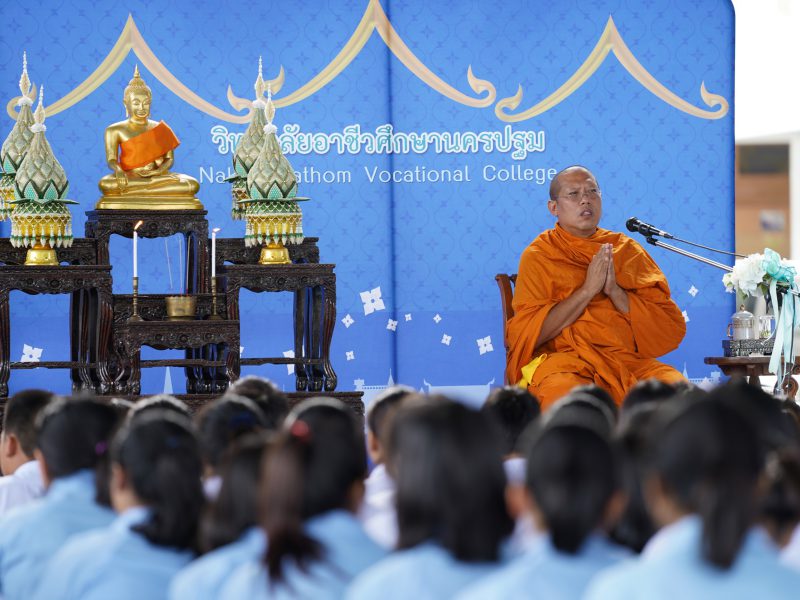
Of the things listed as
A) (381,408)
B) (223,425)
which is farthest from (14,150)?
(223,425)

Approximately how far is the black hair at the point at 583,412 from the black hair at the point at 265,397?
2.68 feet

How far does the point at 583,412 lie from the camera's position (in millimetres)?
2832

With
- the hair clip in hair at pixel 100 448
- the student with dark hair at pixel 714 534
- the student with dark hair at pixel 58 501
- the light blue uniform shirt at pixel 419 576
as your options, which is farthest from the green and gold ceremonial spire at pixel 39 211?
the student with dark hair at pixel 714 534

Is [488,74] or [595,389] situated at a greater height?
[488,74]

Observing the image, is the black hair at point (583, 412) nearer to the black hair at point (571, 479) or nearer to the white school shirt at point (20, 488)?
the black hair at point (571, 479)

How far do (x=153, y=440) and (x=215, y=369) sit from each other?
3.39 m

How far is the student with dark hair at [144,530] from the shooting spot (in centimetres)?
226

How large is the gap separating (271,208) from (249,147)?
0.43m

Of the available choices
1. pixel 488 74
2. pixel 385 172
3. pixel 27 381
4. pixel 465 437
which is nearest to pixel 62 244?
pixel 27 381

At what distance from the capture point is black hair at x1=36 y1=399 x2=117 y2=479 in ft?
8.77

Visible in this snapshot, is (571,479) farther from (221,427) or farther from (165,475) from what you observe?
(221,427)

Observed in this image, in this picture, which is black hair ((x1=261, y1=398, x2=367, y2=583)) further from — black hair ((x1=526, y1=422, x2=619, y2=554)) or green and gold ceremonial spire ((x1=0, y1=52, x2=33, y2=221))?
green and gold ceremonial spire ((x1=0, y1=52, x2=33, y2=221))

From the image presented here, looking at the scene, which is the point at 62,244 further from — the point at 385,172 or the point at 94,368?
the point at 385,172

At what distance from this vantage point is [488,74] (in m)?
7.32
